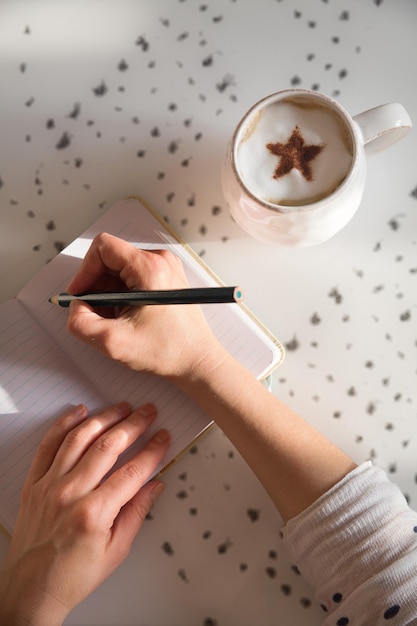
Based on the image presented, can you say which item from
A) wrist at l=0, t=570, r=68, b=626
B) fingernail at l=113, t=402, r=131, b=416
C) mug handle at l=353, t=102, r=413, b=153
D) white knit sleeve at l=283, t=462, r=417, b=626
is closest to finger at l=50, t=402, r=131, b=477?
fingernail at l=113, t=402, r=131, b=416

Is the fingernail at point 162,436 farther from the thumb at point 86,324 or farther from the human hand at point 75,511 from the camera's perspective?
the thumb at point 86,324

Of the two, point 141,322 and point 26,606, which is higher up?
point 141,322

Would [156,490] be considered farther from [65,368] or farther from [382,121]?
[382,121]

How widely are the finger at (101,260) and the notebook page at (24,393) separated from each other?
0.29 ft

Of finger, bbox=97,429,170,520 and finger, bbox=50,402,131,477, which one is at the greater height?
finger, bbox=50,402,131,477

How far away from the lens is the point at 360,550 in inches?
22.4

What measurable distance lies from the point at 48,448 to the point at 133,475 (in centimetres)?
10

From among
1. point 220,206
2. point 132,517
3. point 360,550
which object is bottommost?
point 360,550

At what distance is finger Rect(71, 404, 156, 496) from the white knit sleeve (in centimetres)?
20

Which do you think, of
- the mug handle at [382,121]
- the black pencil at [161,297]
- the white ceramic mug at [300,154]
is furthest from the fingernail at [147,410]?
the mug handle at [382,121]

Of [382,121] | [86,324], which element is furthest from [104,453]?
[382,121]

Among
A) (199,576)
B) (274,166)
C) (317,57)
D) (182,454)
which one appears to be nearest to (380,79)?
(317,57)

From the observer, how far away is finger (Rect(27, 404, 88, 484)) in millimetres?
676

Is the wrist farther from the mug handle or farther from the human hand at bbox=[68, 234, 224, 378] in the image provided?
the mug handle
